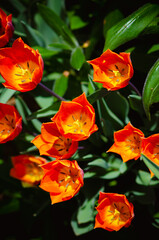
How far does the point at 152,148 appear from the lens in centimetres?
106

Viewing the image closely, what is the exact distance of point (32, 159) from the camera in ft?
4.48

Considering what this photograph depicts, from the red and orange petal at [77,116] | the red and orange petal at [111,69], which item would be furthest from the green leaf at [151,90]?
the red and orange petal at [77,116]

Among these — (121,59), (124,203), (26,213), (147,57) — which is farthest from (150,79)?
(26,213)

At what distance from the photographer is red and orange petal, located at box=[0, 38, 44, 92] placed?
1.14 metres

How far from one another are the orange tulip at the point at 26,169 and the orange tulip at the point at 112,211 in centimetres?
40

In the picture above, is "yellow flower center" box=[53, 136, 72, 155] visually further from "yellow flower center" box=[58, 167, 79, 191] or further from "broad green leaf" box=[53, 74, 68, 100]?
"broad green leaf" box=[53, 74, 68, 100]

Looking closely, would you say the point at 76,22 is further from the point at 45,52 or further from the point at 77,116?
the point at 77,116

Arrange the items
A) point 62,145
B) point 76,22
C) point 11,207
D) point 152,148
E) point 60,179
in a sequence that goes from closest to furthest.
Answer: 1. point 152,148
2. point 60,179
3. point 62,145
4. point 76,22
5. point 11,207

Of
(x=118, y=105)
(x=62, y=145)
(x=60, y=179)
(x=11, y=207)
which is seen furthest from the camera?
(x=11, y=207)

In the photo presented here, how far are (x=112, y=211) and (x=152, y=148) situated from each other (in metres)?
0.32

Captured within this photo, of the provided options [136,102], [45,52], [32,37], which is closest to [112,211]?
[136,102]

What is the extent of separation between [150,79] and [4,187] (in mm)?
1201

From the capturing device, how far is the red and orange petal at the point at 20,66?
114 cm

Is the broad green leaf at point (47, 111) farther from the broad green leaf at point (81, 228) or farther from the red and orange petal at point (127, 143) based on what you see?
the broad green leaf at point (81, 228)
